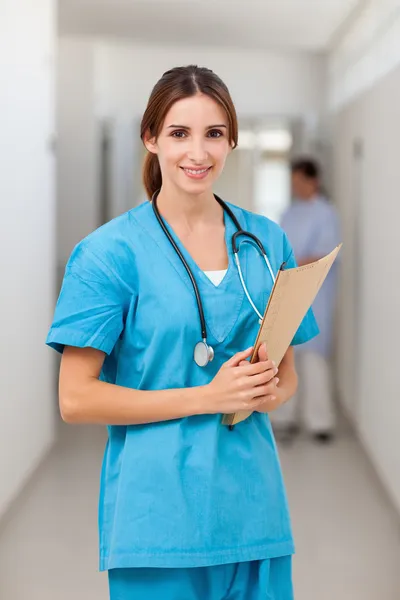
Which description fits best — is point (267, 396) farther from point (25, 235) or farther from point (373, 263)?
point (373, 263)

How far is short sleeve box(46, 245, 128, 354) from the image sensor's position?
1170 millimetres

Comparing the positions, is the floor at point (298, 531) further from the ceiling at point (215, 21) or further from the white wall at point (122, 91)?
the ceiling at point (215, 21)

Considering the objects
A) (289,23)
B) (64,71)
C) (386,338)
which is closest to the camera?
(386,338)

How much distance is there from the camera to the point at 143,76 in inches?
259

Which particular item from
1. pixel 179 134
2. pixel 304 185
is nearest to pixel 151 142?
pixel 179 134

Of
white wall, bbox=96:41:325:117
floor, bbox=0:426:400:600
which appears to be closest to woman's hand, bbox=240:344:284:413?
floor, bbox=0:426:400:600

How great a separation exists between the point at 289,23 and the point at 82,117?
5.59 feet

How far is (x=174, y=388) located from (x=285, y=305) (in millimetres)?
201

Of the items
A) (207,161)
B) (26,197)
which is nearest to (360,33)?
(26,197)

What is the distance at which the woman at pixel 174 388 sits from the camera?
1177 millimetres

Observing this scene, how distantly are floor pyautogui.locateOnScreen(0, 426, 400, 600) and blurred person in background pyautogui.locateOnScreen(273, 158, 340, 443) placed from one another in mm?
217

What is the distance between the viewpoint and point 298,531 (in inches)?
134

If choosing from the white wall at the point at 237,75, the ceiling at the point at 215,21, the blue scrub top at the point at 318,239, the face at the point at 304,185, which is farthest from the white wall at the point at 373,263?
the white wall at the point at 237,75

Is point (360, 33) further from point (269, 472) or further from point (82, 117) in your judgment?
point (269, 472)
